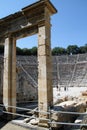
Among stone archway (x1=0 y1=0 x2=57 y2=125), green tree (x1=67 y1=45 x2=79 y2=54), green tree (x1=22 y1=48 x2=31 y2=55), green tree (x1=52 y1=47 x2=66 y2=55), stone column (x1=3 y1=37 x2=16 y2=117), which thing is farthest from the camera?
green tree (x1=67 y1=45 x2=79 y2=54)

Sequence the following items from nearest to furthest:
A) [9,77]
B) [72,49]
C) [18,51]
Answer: [9,77], [18,51], [72,49]

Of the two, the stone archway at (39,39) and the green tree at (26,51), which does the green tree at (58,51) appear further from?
the stone archway at (39,39)

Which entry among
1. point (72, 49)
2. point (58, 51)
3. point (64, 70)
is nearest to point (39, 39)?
point (64, 70)

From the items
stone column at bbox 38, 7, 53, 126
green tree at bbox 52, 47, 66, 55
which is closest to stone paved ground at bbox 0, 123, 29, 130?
stone column at bbox 38, 7, 53, 126

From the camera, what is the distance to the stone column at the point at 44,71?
8630 millimetres

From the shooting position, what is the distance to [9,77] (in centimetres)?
1058

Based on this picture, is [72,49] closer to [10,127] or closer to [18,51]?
[18,51]

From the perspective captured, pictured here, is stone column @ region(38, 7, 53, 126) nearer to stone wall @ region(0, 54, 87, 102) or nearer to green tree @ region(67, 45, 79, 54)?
stone wall @ region(0, 54, 87, 102)

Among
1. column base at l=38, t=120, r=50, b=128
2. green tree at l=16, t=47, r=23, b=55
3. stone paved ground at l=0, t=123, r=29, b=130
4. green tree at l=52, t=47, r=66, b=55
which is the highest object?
green tree at l=52, t=47, r=66, b=55

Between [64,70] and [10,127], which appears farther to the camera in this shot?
[64,70]

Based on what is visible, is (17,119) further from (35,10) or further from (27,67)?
(27,67)

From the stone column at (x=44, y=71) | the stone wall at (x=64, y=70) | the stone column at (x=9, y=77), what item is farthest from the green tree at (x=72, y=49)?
the stone column at (x=44, y=71)

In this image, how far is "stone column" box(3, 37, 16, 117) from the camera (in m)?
10.3

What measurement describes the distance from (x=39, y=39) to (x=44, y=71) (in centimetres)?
161
